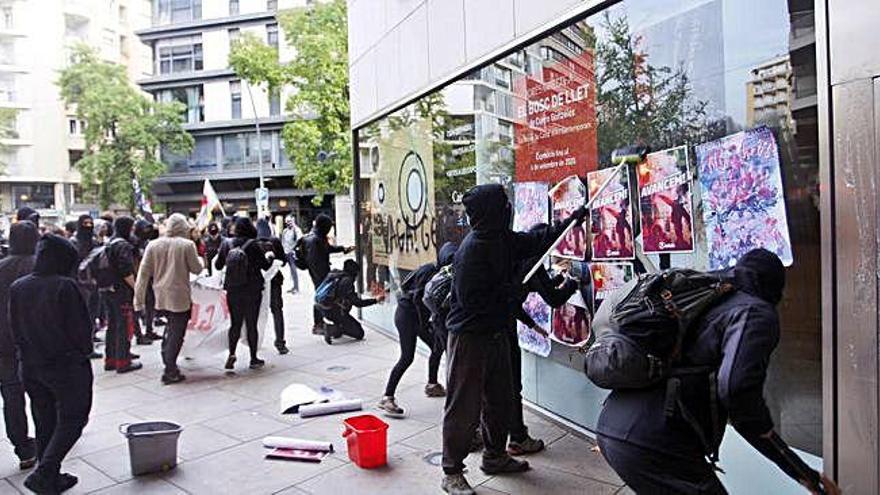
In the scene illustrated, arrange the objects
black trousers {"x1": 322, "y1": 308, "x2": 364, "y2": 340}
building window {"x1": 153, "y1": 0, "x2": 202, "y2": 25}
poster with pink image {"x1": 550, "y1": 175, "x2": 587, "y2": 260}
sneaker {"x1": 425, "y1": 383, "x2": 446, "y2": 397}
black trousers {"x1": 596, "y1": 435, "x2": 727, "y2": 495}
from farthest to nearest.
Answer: building window {"x1": 153, "y1": 0, "x2": 202, "y2": 25}, black trousers {"x1": 322, "y1": 308, "x2": 364, "y2": 340}, sneaker {"x1": 425, "y1": 383, "x2": 446, "y2": 397}, poster with pink image {"x1": 550, "y1": 175, "x2": 587, "y2": 260}, black trousers {"x1": 596, "y1": 435, "x2": 727, "y2": 495}

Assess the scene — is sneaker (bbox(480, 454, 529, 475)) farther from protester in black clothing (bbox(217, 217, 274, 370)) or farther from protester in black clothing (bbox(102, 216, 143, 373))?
protester in black clothing (bbox(102, 216, 143, 373))

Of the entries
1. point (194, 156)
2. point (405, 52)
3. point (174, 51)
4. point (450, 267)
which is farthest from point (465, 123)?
point (174, 51)

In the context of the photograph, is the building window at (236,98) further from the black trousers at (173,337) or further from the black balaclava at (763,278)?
the black balaclava at (763,278)

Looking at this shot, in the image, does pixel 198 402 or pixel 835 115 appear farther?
pixel 198 402

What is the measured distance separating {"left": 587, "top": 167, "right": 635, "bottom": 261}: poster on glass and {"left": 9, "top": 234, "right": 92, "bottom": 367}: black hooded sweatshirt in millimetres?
3670

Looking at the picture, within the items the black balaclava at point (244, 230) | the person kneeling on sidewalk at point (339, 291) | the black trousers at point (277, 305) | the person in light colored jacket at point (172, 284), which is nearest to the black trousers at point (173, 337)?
the person in light colored jacket at point (172, 284)

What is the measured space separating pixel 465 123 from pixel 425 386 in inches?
113

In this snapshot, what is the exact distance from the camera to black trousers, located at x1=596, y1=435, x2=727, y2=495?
2.58m

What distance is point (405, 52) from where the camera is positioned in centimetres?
860

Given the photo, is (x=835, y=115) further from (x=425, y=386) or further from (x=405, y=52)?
(x=405, y=52)

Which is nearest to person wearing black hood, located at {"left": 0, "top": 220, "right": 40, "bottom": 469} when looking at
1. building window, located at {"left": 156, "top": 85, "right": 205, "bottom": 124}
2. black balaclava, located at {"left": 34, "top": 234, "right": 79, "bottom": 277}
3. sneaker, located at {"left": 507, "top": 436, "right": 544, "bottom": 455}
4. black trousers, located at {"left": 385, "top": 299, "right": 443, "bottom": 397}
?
black balaclava, located at {"left": 34, "top": 234, "right": 79, "bottom": 277}

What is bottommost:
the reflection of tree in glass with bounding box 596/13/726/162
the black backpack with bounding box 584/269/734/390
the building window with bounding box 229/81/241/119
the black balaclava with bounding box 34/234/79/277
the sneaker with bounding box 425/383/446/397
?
the sneaker with bounding box 425/383/446/397

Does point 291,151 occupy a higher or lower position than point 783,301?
higher

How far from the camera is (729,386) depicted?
2365 mm
